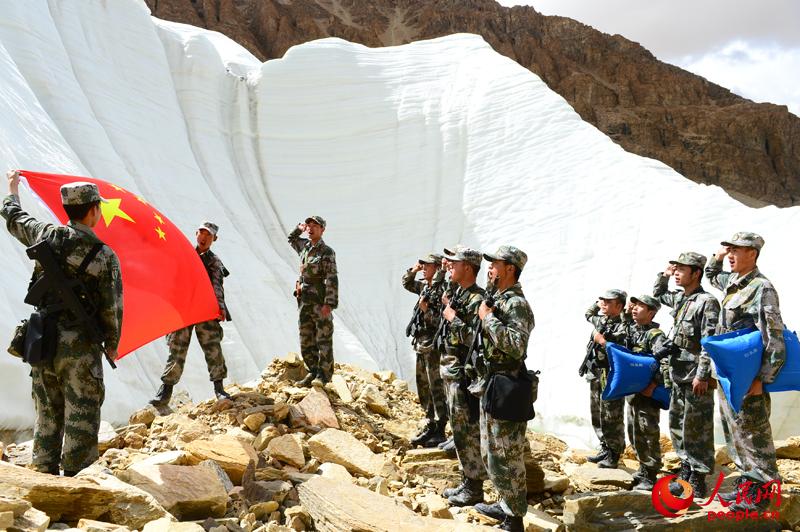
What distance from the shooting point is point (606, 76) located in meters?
58.5

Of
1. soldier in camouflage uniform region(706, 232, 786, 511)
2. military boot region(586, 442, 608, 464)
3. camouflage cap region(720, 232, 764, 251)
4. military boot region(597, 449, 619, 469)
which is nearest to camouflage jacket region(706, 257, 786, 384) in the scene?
soldier in camouflage uniform region(706, 232, 786, 511)

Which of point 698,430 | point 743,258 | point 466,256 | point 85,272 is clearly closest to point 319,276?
point 466,256

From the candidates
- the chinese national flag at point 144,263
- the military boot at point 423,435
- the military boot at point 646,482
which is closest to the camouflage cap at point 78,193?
the chinese national flag at point 144,263

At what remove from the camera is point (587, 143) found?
48.1ft

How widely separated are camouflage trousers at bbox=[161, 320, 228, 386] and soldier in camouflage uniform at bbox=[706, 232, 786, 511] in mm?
4703

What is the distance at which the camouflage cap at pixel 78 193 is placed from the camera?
378cm

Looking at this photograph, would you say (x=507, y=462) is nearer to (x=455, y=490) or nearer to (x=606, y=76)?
(x=455, y=490)

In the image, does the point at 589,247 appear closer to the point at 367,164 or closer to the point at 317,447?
the point at 367,164

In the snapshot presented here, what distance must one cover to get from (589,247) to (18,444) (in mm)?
10184

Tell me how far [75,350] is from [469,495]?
2.99 meters

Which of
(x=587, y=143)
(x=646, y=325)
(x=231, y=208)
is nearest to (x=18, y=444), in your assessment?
(x=646, y=325)

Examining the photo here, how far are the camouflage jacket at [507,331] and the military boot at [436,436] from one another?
7.96ft

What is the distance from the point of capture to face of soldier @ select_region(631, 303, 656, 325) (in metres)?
6.25

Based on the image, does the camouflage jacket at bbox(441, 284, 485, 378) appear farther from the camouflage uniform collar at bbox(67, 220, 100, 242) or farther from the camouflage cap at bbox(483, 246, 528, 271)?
the camouflage uniform collar at bbox(67, 220, 100, 242)
